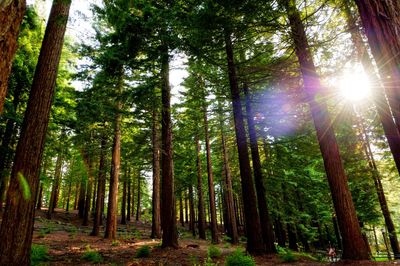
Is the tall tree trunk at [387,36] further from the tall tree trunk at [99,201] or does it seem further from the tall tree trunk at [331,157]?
the tall tree trunk at [99,201]

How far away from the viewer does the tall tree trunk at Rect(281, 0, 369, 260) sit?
6.53 meters

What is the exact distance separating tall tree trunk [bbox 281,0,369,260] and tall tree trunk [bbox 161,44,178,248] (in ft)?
16.2

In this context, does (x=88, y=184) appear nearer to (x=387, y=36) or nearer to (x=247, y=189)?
(x=247, y=189)

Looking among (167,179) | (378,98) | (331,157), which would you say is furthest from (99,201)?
(378,98)

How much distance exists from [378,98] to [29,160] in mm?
9795

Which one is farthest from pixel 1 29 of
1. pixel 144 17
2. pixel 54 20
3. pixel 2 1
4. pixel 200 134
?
pixel 200 134

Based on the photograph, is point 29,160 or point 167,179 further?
point 167,179

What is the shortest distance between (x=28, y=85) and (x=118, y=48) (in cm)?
606

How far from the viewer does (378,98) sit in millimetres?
7691

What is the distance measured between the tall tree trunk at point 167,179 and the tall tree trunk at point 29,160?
4.48m

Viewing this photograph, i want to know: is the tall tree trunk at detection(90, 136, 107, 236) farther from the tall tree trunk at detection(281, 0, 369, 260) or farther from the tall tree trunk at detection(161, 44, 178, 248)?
the tall tree trunk at detection(281, 0, 369, 260)

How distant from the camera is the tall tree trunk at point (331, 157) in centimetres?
653

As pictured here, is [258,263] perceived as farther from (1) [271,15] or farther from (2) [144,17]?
(2) [144,17]

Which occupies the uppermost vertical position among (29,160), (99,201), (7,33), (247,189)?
(7,33)
